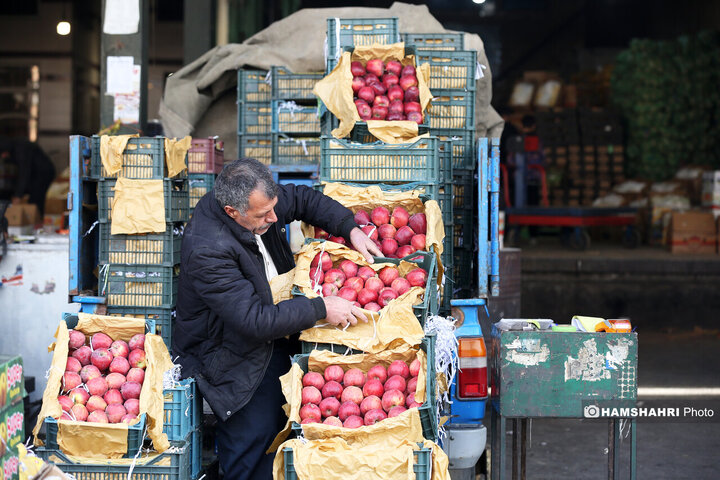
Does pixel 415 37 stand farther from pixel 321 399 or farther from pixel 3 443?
pixel 3 443

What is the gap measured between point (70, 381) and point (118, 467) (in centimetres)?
47

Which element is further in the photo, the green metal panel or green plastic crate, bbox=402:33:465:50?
green plastic crate, bbox=402:33:465:50

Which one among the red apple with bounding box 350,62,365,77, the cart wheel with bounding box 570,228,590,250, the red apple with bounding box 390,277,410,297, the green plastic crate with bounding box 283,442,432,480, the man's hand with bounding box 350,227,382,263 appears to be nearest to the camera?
the green plastic crate with bounding box 283,442,432,480

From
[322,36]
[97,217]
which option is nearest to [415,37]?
[322,36]

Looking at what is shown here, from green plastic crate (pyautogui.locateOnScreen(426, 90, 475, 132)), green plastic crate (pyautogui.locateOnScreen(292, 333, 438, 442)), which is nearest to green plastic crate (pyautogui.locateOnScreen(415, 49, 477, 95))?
green plastic crate (pyautogui.locateOnScreen(426, 90, 475, 132))

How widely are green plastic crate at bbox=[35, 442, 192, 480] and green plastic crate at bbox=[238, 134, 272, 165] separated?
331 centimetres

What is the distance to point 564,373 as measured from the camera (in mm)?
4234

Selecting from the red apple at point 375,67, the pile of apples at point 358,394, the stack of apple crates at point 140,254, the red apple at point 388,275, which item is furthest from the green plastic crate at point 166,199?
the pile of apples at point 358,394

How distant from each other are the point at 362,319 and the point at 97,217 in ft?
7.83

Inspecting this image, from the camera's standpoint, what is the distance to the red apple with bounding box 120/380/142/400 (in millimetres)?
4113

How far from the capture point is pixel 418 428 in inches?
149

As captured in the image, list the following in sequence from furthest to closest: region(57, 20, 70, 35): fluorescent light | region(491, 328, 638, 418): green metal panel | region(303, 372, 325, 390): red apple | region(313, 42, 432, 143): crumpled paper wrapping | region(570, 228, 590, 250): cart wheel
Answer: region(57, 20, 70, 35): fluorescent light, region(570, 228, 590, 250): cart wheel, region(313, 42, 432, 143): crumpled paper wrapping, region(491, 328, 638, 418): green metal panel, region(303, 372, 325, 390): red apple

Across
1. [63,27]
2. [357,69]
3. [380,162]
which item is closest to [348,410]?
[380,162]

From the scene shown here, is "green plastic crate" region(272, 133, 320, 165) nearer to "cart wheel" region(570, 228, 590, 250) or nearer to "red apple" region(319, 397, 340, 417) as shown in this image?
"red apple" region(319, 397, 340, 417)
